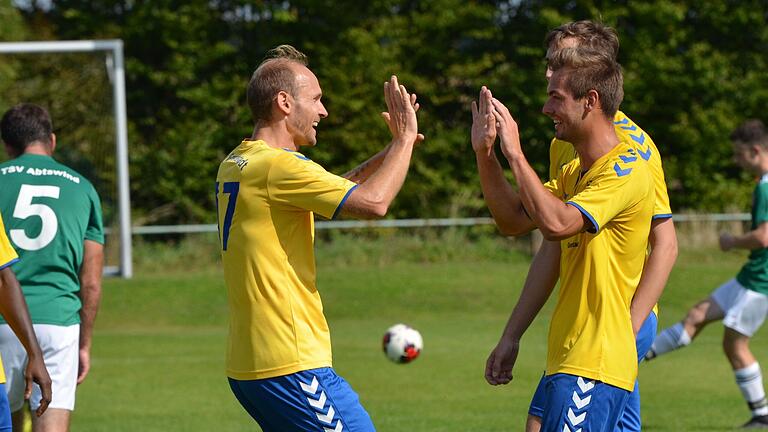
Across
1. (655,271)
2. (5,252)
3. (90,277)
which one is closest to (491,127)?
(655,271)

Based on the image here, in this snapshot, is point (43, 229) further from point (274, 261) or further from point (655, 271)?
point (655, 271)

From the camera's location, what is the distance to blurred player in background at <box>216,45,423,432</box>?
4.57 metres

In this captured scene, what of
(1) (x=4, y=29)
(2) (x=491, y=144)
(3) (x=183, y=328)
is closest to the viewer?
(2) (x=491, y=144)

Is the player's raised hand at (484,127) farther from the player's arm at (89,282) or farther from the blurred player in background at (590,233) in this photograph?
the player's arm at (89,282)

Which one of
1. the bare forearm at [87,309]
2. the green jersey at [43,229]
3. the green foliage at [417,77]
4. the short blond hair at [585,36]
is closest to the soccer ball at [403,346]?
the bare forearm at [87,309]

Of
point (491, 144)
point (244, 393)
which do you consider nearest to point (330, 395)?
point (244, 393)

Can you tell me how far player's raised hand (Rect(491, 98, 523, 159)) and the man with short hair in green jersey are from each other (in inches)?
134

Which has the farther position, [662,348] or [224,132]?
[224,132]

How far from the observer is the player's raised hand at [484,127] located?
4305 millimetres

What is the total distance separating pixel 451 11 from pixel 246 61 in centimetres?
458

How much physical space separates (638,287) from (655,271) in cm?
22

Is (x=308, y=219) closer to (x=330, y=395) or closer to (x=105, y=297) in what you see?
(x=330, y=395)

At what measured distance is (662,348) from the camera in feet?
32.1

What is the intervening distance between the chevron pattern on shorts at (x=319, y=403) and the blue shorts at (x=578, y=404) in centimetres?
85
